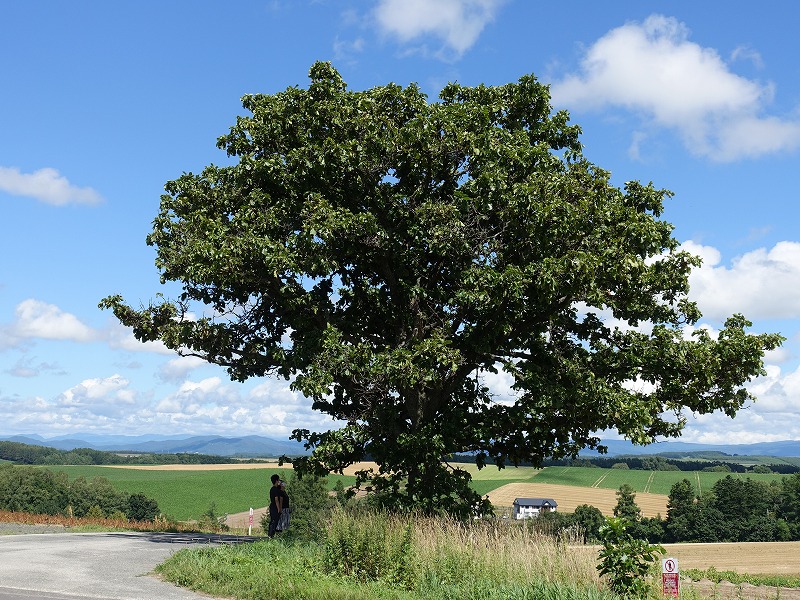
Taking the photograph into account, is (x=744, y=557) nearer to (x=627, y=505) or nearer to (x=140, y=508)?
(x=627, y=505)

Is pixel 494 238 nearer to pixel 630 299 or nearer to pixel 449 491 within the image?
pixel 630 299

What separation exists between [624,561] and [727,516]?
8618 cm

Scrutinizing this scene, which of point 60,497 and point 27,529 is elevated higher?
point 27,529

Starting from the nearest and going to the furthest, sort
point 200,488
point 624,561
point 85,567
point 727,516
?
point 624,561 → point 85,567 → point 727,516 → point 200,488

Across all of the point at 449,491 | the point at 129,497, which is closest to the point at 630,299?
the point at 449,491

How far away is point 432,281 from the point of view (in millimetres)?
22031

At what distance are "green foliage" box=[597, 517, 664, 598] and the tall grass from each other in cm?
38

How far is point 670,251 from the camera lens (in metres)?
22.8

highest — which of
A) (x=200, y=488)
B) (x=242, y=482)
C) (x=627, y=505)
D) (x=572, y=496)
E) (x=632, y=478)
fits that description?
(x=242, y=482)

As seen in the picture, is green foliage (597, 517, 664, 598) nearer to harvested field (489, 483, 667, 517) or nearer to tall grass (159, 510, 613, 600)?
tall grass (159, 510, 613, 600)

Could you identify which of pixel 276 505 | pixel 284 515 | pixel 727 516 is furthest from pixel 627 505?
pixel 276 505

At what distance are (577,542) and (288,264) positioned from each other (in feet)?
33.0

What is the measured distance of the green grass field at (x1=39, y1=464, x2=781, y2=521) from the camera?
364 ft

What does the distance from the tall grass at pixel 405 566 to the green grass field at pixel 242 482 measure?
8461 cm
